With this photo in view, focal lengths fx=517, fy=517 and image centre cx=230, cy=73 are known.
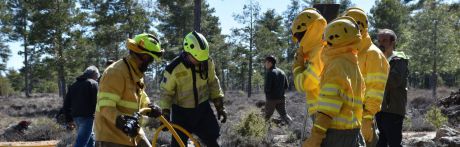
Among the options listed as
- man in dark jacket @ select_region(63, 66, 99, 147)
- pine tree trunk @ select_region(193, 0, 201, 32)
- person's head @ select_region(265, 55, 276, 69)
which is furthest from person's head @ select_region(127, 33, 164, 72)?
pine tree trunk @ select_region(193, 0, 201, 32)

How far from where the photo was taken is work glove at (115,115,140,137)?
381 centimetres

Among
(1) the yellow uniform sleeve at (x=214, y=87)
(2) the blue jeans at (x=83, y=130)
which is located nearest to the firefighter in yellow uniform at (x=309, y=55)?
(1) the yellow uniform sleeve at (x=214, y=87)

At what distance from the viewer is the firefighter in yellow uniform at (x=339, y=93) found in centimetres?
348

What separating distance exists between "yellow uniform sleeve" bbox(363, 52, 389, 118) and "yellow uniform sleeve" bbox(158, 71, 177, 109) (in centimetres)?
205

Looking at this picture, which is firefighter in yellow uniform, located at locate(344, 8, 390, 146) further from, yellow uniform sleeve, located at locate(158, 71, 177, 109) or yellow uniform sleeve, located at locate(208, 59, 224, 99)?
yellow uniform sleeve, located at locate(158, 71, 177, 109)

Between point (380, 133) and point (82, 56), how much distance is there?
907 inches

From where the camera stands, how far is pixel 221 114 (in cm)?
584

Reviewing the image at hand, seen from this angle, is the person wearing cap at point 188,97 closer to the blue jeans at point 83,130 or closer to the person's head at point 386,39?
the person's head at point 386,39

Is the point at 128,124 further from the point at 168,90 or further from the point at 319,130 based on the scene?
the point at 168,90

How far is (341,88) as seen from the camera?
3490 mm

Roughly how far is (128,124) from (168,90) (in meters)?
1.74

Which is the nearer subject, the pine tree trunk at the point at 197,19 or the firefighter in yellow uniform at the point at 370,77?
the firefighter in yellow uniform at the point at 370,77

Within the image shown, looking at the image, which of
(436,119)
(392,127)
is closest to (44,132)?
(436,119)

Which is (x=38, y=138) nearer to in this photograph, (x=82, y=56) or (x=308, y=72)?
(x=308, y=72)
